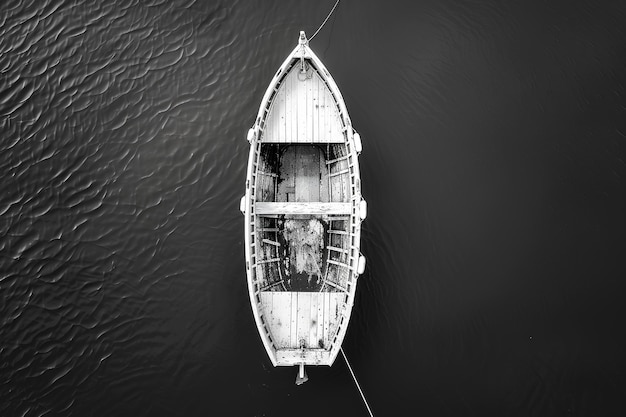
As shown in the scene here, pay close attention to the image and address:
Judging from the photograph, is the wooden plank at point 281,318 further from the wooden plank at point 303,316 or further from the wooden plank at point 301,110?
the wooden plank at point 301,110

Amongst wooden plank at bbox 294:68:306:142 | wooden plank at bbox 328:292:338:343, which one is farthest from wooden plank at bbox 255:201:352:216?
wooden plank at bbox 328:292:338:343

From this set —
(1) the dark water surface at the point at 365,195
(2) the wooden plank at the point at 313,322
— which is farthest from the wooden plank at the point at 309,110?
(2) the wooden plank at the point at 313,322

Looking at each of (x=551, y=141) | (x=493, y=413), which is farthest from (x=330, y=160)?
(x=493, y=413)

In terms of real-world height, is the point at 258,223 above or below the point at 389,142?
below

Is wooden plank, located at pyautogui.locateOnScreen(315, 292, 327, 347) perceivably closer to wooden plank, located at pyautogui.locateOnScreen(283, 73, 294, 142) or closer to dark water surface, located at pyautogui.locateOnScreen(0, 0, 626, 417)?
dark water surface, located at pyautogui.locateOnScreen(0, 0, 626, 417)

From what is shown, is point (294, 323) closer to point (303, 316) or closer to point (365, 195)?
point (303, 316)

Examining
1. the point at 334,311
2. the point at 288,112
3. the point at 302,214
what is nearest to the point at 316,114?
the point at 288,112

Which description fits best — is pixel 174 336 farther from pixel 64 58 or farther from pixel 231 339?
pixel 64 58

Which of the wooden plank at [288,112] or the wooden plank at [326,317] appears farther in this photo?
the wooden plank at [288,112]
